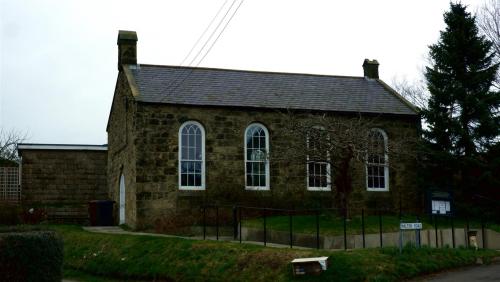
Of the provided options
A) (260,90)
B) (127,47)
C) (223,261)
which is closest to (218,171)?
(260,90)

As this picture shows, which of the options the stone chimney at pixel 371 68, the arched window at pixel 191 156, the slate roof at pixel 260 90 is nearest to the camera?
the arched window at pixel 191 156

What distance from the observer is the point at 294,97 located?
27.4 metres

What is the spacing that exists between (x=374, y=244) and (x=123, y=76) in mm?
13826

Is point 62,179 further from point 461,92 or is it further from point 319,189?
point 461,92

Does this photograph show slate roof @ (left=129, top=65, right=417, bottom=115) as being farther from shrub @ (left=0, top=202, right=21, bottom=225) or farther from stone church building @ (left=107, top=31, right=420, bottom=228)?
shrub @ (left=0, top=202, right=21, bottom=225)

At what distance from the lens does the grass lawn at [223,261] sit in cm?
1577

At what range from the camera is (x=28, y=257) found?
14258mm

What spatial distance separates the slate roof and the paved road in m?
A: 11.2

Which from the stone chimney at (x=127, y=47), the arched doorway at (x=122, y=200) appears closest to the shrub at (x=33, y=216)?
the arched doorway at (x=122, y=200)

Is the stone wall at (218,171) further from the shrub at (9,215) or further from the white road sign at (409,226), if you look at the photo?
the white road sign at (409,226)

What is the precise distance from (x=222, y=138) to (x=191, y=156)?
142 centimetres

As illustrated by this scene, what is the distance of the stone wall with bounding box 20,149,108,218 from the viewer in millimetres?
31344

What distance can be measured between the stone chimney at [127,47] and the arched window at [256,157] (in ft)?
20.3

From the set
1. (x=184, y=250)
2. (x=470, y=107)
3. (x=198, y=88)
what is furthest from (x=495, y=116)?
(x=184, y=250)
